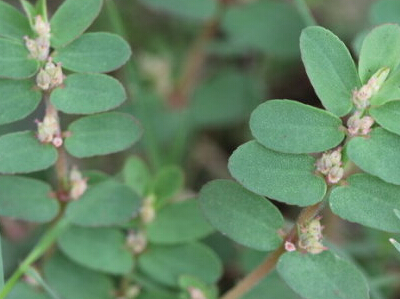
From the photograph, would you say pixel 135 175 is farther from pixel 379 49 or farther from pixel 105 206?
pixel 379 49

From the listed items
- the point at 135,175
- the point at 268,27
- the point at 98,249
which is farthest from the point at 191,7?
the point at 98,249

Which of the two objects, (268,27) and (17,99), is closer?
(17,99)

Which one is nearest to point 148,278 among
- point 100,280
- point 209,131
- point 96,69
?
point 100,280

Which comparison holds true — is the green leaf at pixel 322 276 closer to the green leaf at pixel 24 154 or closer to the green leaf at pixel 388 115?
the green leaf at pixel 388 115

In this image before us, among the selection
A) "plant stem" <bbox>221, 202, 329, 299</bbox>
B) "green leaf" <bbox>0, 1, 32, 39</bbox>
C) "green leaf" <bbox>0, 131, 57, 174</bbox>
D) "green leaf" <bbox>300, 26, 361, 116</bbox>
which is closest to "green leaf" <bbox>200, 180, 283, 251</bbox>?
"plant stem" <bbox>221, 202, 329, 299</bbox>

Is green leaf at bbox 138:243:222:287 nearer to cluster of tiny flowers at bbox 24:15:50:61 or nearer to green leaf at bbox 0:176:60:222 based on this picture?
green leaf at bbox 0:176:60:222

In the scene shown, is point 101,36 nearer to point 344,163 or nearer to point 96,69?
point 96,69
